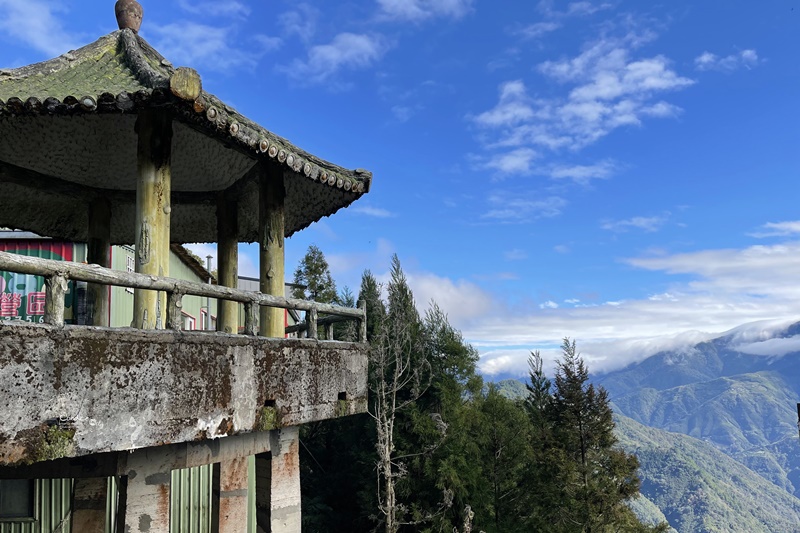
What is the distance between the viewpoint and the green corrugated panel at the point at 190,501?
15641 millimetres

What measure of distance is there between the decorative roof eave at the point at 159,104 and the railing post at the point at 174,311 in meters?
1.98

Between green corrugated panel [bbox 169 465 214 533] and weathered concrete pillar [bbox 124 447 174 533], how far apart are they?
32.0 ft

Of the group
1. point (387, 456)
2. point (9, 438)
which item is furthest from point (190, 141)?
point (387, 456)

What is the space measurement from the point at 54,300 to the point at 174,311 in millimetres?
1230

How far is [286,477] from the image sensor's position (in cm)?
833

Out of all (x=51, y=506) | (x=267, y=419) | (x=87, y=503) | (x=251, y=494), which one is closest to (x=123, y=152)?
(x=267, y=419)

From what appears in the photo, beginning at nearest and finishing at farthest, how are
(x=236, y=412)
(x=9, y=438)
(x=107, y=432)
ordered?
1. (x=9, y=438)
2. (x=107, y=432)
3. (x=236, y=412)

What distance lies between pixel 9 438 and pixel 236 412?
93.6 inches

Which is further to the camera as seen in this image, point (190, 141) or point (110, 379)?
point (190, 141)

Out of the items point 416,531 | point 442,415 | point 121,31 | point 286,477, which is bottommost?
point 416,531

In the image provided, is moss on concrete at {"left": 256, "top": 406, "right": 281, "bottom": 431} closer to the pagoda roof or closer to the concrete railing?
the concrete railing

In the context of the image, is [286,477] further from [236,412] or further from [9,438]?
[9,438]

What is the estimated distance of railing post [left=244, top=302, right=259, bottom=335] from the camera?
7.21 meters

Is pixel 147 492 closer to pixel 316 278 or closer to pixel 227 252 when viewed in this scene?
pixel 227 252
